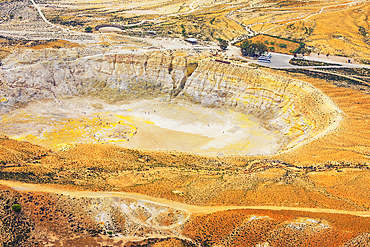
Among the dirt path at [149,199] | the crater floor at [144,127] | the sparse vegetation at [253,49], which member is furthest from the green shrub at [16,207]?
the sparse vegetation at [253,49]

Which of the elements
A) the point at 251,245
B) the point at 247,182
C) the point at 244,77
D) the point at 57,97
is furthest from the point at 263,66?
the point at 251,245

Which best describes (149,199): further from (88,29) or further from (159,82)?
(88,29)

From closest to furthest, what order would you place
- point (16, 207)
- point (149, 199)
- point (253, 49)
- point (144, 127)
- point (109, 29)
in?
point (16, 207), point (149, 199), point (144, 127), point (253, 49), point (109, 29)

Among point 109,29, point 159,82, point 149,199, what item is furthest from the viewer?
point 109,29

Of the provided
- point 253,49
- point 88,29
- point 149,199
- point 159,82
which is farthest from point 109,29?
point 149,199

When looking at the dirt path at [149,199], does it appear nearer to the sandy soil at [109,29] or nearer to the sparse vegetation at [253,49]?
the sparse vegetation at [253,49]

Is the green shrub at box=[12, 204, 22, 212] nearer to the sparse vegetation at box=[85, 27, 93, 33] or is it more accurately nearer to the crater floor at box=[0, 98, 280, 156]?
the crater floor at box=[0, 98, 280, 156]

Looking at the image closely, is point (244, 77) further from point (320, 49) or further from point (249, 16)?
point (249, 16)
